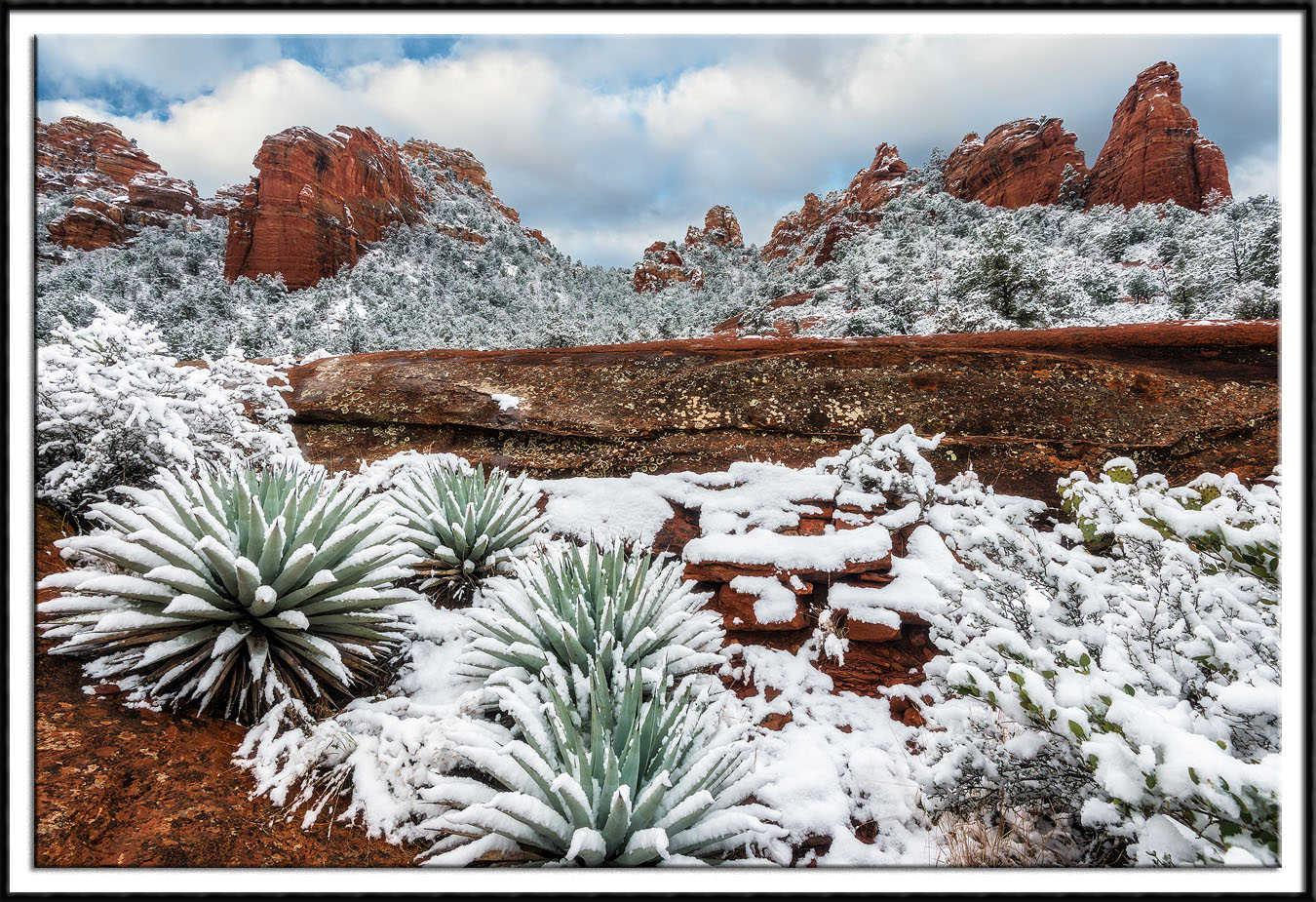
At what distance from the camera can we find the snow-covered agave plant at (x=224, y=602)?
183 centimetres

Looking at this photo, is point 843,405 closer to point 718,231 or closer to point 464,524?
point 464,524

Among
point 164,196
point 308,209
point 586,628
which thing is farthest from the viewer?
point 164,196

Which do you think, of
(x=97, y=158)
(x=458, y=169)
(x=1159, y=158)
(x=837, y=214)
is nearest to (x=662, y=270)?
(x=837, y=214)

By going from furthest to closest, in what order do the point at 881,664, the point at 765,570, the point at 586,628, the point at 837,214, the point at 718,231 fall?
the point at 718,231 → the point at 837,214 → the point at 765,570 → the point at 881,664 → the point at 586,628

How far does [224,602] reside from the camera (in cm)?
196

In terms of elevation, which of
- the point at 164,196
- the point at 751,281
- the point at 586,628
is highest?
the point at 164,196

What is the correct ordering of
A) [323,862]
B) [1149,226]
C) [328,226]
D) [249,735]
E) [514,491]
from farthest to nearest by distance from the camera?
1. [328,226]
2. [1149,226]
3. [514,491]
4. [249,735]
5. [323,862]

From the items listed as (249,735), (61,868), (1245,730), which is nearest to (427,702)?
(249,735)

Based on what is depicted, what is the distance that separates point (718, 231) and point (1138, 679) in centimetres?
7820

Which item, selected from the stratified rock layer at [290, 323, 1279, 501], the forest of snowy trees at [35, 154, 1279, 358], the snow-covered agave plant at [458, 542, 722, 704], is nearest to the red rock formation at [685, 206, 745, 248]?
→ the forest of snowy trees at [35, 154, 1279, 358]

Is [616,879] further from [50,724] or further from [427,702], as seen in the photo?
[50,724]

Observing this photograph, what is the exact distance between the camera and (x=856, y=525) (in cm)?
357

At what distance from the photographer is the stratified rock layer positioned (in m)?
4.31

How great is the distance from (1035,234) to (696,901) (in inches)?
1223
